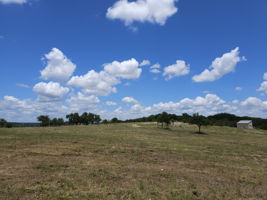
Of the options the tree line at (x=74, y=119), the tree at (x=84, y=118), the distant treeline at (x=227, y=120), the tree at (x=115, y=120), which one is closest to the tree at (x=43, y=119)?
the tree line at (x=74, y=119)

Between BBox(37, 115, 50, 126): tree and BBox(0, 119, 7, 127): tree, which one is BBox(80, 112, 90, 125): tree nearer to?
BBox(37, 115, 50, 126): tree

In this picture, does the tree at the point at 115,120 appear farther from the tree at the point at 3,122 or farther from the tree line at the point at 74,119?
the tree at the point at 3,122

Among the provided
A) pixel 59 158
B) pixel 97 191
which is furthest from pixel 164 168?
pixel 59 158

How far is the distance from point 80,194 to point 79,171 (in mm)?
3081

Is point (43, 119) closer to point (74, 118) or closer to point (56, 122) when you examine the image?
point (56, 122)

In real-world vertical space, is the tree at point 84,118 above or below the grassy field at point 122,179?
above

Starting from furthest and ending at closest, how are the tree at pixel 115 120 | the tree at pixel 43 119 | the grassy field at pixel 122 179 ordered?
the tree at pixel 115 120, the tree at pixel 43 119, the grassy field at pixel 122 179

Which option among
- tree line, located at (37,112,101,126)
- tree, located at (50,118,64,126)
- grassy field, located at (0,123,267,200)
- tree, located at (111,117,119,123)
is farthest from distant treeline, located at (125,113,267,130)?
grassy field, located at (0,123,267,200)

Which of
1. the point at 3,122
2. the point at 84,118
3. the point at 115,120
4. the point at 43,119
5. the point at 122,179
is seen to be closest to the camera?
the point at 122,179

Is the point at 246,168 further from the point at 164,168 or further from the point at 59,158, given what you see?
the point at 59,158

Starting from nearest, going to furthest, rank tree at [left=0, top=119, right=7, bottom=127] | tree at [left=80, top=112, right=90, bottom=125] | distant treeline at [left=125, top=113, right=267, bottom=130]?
tree at [left=0, top=119, right=7, bottom=127] < distant treeline at [left=125, top=113, right=267, bottom=130] < tree at [left=80, top=112, right=90, bottom=125]

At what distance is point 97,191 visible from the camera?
7922 millimetres

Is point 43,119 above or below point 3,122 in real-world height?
above

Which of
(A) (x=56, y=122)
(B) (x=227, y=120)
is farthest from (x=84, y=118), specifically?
(B) (x=227, y=120)
